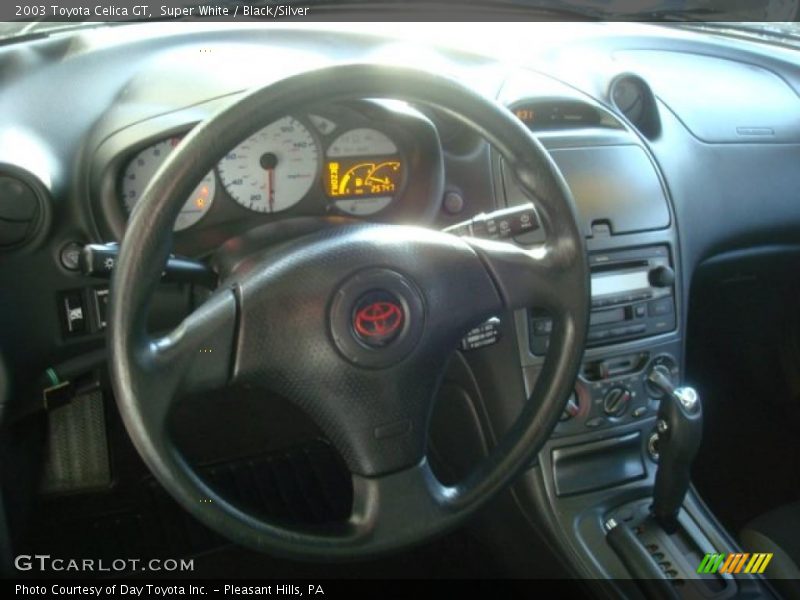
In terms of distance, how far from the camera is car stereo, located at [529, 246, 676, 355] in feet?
5.25

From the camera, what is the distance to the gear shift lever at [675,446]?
1.48 m

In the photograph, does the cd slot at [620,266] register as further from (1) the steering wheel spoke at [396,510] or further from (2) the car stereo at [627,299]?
(1) the steering wheel spoke at [396,510]

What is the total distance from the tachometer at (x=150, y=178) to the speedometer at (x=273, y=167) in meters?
0.04

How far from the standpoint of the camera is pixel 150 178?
136cm

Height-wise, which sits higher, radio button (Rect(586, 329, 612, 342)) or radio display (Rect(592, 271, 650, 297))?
radio display (Rect(592, 271, 650, 297))

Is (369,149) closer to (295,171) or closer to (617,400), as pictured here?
(295,171)

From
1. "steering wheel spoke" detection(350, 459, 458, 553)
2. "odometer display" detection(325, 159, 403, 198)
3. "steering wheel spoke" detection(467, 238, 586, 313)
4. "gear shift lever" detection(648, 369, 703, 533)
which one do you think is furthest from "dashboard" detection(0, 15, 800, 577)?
"steering wheel spoke" detection(350, 459, 458, 553)

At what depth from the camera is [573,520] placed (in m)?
1.56

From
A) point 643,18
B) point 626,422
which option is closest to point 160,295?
point 626,422

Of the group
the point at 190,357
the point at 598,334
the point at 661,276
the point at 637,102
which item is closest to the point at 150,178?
the point at 190,357

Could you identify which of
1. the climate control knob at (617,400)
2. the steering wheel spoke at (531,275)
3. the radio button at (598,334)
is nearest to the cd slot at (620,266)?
the radio button at (598,334)

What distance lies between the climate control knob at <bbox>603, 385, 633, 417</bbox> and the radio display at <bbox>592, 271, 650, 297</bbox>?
0.59 feet

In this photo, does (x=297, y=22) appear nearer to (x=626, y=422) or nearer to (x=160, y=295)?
(x=160, y=295)

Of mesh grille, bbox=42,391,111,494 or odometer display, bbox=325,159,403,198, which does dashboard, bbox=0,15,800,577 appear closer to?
odometer display, bbox=325,159,403,198
